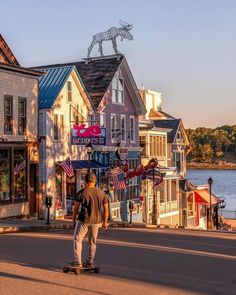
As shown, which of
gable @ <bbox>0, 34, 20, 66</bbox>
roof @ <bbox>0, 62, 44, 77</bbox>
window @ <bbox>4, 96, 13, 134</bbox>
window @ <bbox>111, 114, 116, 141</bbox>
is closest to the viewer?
roof @ <bbox>0, 62, 44, 77</bbox>

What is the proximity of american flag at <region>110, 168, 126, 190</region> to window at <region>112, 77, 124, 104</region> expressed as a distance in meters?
5.37

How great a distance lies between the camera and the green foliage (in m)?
164

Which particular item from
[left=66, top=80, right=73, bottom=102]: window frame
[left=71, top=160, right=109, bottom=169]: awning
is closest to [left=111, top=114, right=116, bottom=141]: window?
[left=71, top=160, right=109, bottom=169]: awning

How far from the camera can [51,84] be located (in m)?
29.5

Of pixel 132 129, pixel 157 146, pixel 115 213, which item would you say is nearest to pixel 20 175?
pixel 115 213

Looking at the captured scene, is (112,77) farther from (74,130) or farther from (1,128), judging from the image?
(1,128)

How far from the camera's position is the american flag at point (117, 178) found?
31800mm

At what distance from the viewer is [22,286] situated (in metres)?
9.23

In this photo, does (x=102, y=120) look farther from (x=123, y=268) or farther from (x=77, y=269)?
(x=77, y=269)

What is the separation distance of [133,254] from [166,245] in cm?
274

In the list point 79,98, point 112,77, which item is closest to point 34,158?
point 79,98

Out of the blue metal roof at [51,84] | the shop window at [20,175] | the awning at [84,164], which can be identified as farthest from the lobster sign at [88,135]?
the shop window at [20,175]

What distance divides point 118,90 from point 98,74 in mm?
1713

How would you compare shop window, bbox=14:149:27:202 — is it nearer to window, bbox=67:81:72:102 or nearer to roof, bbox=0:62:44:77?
roof, bbox=0:62:44:77
